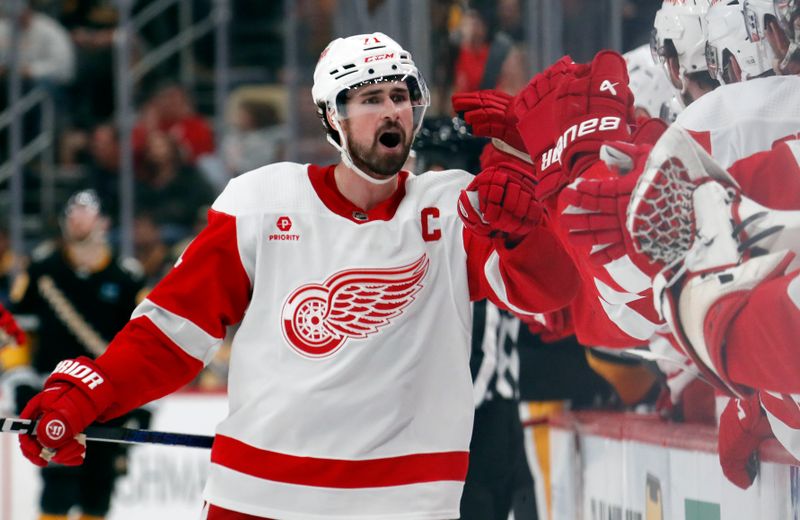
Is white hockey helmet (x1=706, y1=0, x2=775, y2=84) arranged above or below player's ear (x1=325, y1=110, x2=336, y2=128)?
above

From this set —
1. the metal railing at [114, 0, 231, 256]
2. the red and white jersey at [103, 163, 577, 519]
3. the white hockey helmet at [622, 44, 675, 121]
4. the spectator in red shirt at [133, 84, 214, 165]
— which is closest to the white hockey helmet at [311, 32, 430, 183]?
the red and white jersey at [103, 163, 577, 519]

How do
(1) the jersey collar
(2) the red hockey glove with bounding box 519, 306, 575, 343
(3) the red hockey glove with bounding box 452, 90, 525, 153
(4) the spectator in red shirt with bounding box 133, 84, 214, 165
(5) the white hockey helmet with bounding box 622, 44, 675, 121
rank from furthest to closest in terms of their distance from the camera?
1. (4) the spectator in red shirt with bounding box 133, 84, 214, 165
2. (2) the red hockey glove with bounding box 519, 306, 575, 343
3. (3) the red hockey glove with bounding box 452, 90, 525, 153
4. (1) the jersey collar
5. (5) the white hockey helmet with bounding box 622, 44, 675, 121

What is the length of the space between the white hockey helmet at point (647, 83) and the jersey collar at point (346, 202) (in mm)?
429

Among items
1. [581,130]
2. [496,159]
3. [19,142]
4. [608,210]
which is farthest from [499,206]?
[19,142]

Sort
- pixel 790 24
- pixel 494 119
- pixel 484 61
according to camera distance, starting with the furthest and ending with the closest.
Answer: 1. pixel 484 61
2. pixel 494 119
3. pixel 790 24

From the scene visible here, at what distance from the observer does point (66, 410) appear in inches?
89.0

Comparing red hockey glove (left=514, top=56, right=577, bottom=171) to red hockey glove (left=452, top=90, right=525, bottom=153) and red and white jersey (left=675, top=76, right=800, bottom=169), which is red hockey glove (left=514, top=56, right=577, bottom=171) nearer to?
red hockey glove (left=452, top=90, right=525, bottom=153)

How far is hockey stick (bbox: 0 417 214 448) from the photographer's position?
2.28 meters

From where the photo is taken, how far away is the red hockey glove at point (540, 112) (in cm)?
237

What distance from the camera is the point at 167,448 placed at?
544 cm

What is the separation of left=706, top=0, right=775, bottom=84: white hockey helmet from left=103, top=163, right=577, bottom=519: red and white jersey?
0.39m

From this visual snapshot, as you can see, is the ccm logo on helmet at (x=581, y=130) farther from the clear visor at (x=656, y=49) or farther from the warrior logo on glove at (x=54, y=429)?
the warrior logo on glove at (x=54, y=429)

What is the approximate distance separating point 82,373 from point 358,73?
0.69m

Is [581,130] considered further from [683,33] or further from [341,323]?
[341,323]
